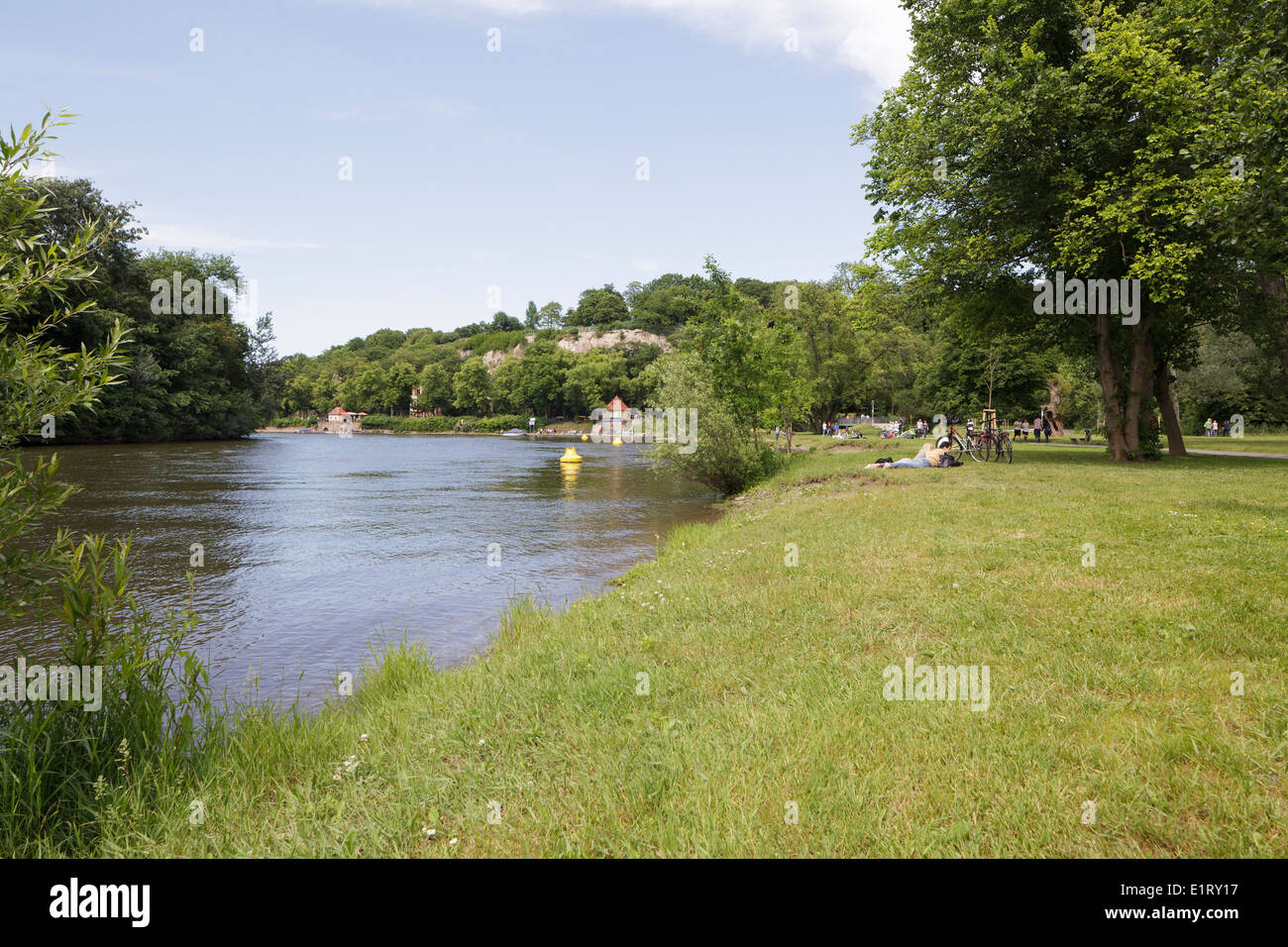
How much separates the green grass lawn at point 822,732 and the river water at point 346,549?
10.6 feet

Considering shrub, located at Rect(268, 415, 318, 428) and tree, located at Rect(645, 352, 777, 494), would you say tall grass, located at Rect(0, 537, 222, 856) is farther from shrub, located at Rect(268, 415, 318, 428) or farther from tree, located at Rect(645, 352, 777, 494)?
shrub, located at Rect(268, 415, 318, 428)

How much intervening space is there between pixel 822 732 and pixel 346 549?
1745cm

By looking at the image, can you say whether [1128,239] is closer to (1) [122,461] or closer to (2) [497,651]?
(2) [497,651]

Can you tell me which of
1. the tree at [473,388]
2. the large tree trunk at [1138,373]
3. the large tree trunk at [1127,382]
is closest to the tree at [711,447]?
the large tree trunk at [1127,382]

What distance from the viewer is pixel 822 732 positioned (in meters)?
4.80

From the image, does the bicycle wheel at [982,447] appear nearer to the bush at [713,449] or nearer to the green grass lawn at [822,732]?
the bush at [713,449]

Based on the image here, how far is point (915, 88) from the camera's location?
27953 mm

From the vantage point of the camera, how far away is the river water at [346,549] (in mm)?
10898

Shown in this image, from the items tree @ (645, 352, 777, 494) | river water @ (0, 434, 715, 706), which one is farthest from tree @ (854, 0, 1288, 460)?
river water @ (0, 434, 715, 706)

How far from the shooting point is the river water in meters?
10.9

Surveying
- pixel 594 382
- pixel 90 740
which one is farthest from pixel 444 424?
pixel 90 740

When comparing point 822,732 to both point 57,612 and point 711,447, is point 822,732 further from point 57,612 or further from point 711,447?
point 711,447
